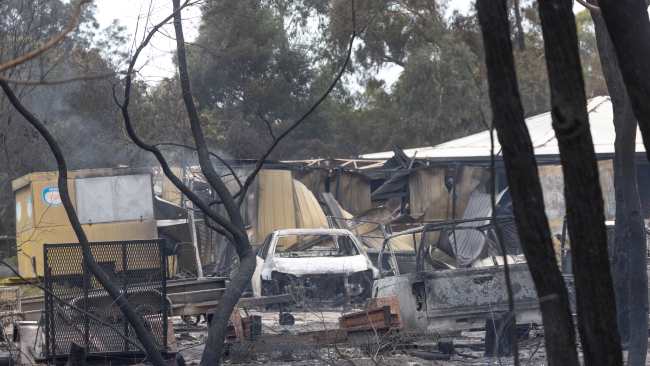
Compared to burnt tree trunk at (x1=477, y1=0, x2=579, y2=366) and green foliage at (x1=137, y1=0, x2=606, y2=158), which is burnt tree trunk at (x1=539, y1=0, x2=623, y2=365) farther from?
green foliage at (x1=137, y1=0, x2=606, y2=158)

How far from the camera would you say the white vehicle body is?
16.1 meters

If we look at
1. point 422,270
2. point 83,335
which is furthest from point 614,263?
point 83,335

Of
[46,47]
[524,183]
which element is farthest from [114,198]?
[46,47]

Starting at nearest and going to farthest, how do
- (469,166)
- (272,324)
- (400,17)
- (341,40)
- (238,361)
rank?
(238,361), (272,324), (469,166), (341,40), (400,17)

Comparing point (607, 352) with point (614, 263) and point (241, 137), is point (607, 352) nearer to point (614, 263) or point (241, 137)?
point (614, 263)

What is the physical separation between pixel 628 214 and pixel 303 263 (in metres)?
8.45

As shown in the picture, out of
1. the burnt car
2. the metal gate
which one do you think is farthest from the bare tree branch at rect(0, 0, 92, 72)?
the burnt car

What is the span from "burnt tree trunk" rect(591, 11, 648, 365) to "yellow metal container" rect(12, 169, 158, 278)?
12.3 metres

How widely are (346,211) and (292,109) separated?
510 inches

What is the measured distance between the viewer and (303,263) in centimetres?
1630

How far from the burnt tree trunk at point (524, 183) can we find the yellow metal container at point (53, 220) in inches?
609

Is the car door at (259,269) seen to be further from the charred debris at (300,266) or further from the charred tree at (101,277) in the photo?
the charred tree at (101,277)

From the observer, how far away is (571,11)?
146 inches

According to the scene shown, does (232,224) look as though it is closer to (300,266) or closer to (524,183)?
(524,183)
